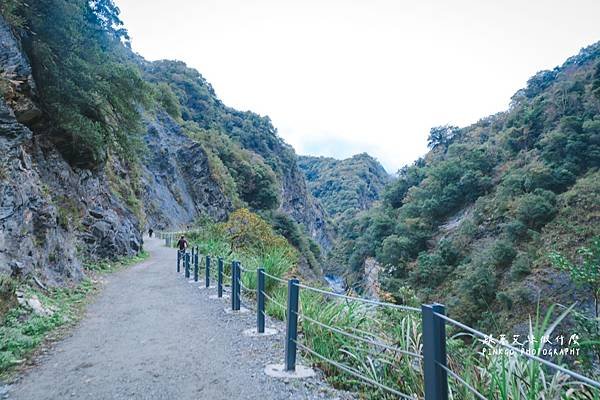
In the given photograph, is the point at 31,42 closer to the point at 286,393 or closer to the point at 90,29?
the point at 90,29

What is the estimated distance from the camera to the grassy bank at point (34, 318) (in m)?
4.43

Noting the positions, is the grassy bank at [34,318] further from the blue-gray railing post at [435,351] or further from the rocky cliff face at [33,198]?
the blue-gray railing post at [435,351]

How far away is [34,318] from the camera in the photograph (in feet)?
18.0

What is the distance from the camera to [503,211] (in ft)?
104

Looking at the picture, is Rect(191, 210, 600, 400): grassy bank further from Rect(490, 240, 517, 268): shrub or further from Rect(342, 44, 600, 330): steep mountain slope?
Rect(490, 240, 517, 268): shrub

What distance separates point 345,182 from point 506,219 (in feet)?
271

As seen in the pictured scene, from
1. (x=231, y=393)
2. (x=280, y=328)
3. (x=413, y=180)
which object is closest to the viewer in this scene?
(x=231, y=393)

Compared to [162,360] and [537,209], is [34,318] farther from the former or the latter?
[537,209]

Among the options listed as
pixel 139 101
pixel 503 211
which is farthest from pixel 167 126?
pixel 503 211

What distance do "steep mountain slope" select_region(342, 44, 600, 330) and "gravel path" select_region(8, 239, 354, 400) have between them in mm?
12253

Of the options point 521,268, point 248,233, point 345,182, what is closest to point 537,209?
point 521,268

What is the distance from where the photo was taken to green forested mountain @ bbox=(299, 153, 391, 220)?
107125 mm

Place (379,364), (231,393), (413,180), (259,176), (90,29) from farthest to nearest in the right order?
(413,180)
(259,176)
(90,29)
(379,364)
(231,393)

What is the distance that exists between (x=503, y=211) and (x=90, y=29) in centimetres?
3123
